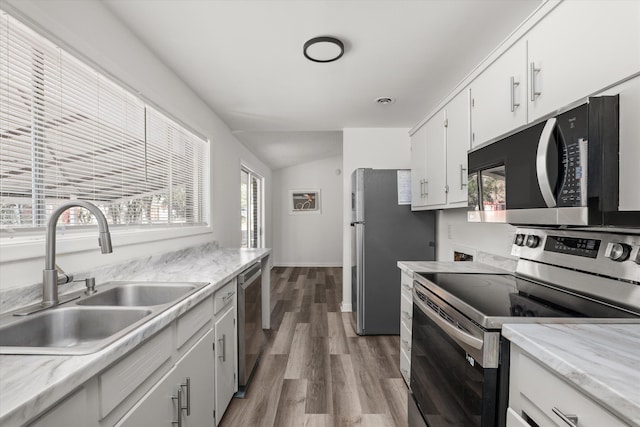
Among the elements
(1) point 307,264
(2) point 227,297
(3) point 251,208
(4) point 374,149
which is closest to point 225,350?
(2) point 227,297

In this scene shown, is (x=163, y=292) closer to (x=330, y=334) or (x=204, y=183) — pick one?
(x=204, y=183)

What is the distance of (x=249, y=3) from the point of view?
62.3 inches

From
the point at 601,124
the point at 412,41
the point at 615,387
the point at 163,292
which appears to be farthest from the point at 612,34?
the point at 163,292

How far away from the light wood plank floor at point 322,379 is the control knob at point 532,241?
1.28 meters

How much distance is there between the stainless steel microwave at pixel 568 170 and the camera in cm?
90

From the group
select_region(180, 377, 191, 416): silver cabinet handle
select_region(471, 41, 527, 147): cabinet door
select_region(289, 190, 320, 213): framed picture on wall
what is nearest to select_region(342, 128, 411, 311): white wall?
select_region(471, 41, 527, 147): cabinet door

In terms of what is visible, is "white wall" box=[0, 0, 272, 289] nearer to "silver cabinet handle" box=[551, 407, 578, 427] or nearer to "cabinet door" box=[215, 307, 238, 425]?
"cabinet door" box=[215, 307, 238, 425]

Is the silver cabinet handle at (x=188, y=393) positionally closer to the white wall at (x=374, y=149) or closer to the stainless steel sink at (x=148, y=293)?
the stainless steel sink at (x=148, y=293)

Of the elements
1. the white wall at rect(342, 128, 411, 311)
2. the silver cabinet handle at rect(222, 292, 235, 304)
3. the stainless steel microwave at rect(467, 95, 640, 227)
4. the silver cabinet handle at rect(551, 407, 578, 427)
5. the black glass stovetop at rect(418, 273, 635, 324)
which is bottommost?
the silver cabinet handle at rect(222, 292, 235, 304)

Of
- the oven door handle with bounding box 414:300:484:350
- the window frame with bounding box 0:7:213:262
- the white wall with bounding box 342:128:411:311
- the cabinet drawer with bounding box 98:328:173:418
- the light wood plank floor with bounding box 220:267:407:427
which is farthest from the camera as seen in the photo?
the white wall with bounding box 342:128:411:311

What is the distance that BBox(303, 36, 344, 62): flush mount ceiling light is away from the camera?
6.18 feet

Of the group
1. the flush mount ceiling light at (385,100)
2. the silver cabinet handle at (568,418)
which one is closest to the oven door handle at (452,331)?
the silver cabinet handle at (568,418)

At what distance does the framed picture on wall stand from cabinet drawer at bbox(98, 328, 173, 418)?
6.12 m

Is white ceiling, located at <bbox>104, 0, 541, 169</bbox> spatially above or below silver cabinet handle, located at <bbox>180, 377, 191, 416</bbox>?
above
